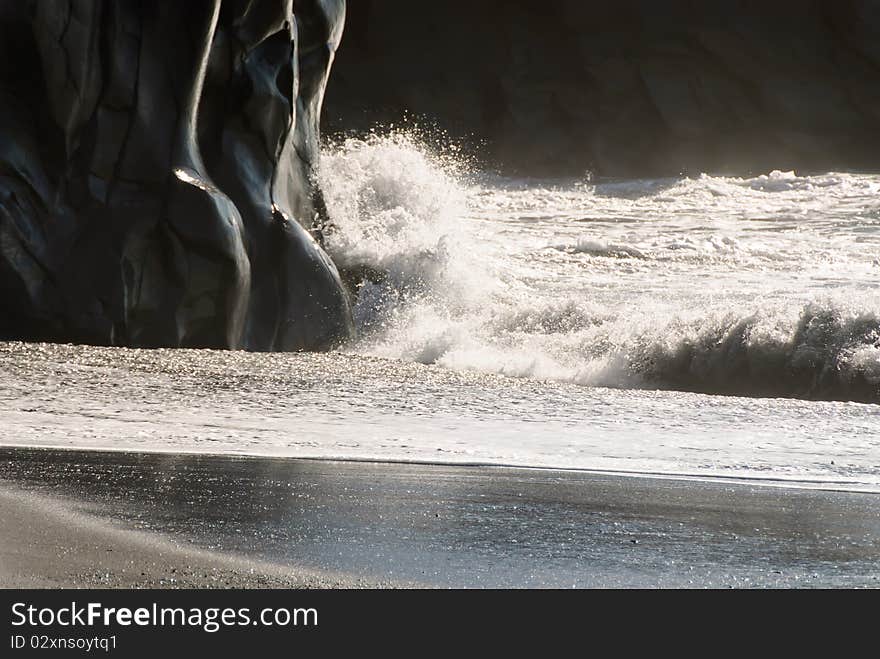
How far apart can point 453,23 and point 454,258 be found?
3094 centimetres

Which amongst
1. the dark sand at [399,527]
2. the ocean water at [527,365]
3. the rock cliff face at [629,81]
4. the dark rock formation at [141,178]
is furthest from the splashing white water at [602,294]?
the rock cliff face at [629,81]

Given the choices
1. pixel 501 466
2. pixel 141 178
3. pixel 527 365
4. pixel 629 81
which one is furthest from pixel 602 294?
pixel 629 81

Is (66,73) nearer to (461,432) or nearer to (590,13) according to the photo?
(461,432)

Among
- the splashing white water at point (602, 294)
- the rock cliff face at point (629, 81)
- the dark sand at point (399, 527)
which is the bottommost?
the dark sand at point (399, 527)

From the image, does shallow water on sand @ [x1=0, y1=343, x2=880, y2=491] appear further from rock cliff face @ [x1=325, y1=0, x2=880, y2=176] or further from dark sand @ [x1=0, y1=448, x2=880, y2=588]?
rock cliff face @ [x1=325, y1=0, x2=880, y2=176]

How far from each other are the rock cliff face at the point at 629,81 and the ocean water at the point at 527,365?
1860 centimetres

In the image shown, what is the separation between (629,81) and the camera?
132 feet

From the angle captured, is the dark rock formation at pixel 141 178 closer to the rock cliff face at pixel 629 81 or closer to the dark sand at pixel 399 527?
the dark sand at pixel 399 527

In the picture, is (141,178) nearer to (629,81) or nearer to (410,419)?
(410,419)

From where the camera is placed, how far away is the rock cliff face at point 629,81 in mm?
38406

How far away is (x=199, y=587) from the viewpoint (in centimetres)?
320

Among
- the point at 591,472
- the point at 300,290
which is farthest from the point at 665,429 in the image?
the point at 300,290

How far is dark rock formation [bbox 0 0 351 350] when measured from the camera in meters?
9.16

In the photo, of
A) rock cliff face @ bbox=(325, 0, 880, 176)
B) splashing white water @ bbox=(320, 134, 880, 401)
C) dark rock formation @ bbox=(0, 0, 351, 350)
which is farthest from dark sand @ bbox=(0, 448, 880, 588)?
rock cliff face @ bbox=(325, 0, 880, 176)
